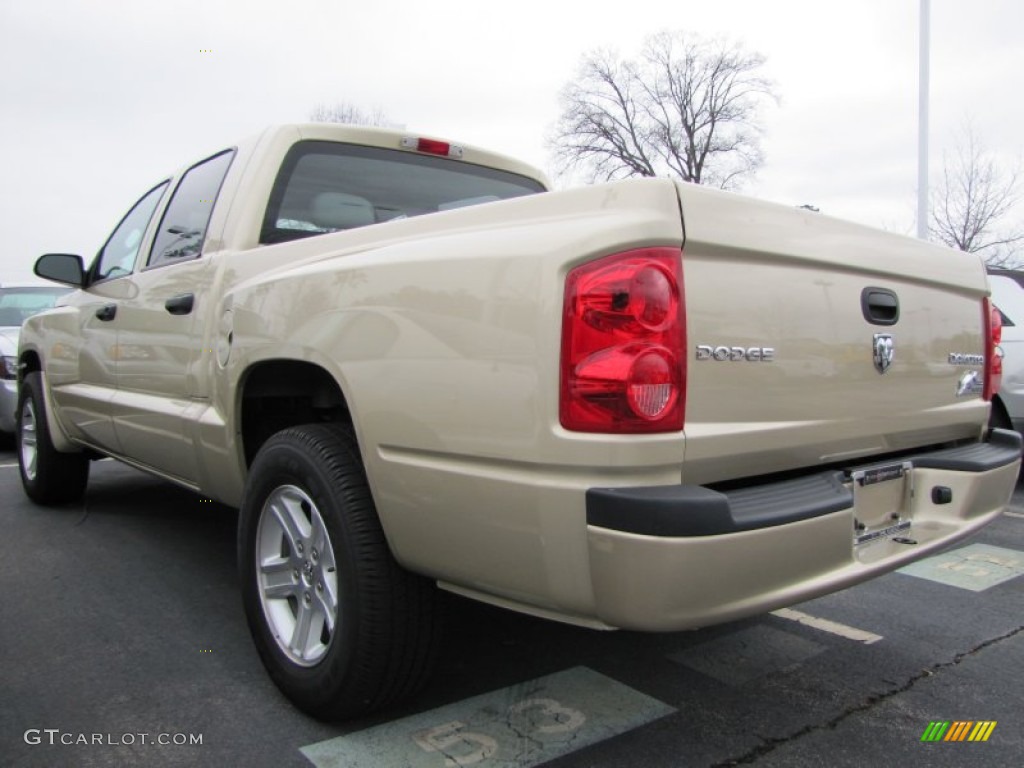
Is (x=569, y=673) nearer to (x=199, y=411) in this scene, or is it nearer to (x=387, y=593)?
(x=387, y=593)

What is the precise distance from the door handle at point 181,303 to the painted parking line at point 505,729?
172cm

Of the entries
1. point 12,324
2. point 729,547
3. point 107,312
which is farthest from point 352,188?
point 12,324

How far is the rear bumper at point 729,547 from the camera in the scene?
5.29 feet

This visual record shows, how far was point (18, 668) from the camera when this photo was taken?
271cm

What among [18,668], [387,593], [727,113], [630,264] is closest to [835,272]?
[630,264]

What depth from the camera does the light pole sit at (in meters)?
13.2

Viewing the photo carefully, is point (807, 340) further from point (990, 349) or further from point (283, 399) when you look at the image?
point (283, 399)

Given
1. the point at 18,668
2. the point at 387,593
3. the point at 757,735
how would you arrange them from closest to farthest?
the point at 387,593 → the point at 757,735 → the point at 18,668

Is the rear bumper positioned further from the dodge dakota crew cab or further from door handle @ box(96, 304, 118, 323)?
door handle @ box(96, 304, 118, 323)

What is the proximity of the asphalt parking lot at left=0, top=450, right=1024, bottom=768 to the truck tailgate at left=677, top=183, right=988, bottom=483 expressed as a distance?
81cm

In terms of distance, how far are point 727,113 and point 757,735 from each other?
3254 cm

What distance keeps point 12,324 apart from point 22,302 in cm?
61

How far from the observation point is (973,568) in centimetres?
392

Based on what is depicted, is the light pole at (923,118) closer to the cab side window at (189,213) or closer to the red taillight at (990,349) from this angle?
the red taillight at (990,349)
